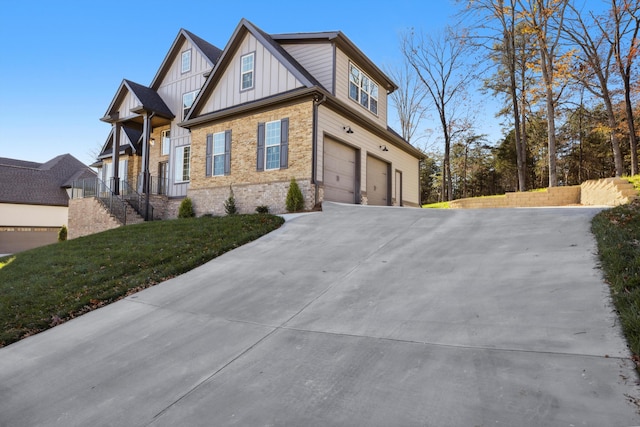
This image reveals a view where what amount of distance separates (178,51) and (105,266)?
14515 millimetres

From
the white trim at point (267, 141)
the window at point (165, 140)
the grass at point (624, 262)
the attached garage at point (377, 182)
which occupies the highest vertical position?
the window at point (165, 140)

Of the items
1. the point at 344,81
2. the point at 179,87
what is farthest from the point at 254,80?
the point at 179,87

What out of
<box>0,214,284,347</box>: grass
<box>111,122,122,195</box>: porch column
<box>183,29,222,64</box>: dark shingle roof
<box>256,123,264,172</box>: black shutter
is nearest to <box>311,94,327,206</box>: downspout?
<box>0,214,284,347</box>: grass

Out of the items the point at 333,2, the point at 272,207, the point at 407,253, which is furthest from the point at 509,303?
the point at 333,2

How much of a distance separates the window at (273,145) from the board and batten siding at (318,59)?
2.39 meters

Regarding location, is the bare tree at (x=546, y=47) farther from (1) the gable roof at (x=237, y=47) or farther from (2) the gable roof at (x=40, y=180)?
(2) the gable roof at (x=40, y=180)

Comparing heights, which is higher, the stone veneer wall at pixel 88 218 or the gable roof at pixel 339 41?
the gable roof at pixel 339 41

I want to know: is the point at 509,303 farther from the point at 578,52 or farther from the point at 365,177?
→ the point at 578,52

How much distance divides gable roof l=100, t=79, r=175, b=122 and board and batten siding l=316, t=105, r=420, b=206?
9.27 metres

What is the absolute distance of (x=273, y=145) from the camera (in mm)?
13180

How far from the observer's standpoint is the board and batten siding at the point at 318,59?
13633 mm

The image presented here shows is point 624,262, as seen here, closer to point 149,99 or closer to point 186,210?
point 186,210

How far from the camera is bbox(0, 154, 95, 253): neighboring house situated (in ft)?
80.9

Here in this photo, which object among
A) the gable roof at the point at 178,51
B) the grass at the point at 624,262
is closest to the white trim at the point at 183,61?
the gable roof at the point at 178,51
